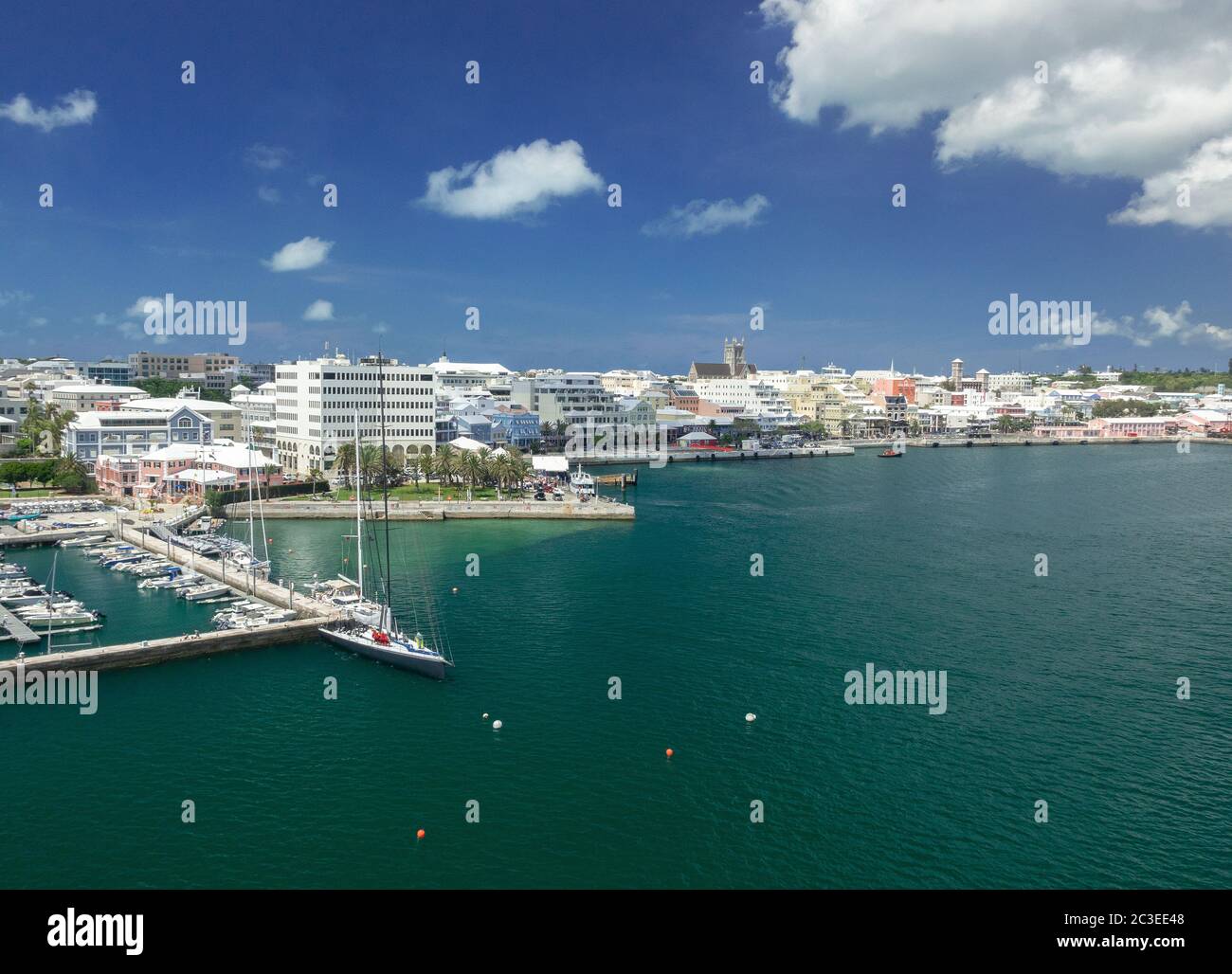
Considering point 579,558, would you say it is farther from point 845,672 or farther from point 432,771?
point 432,771

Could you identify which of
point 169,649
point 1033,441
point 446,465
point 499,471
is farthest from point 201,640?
point 1033,441

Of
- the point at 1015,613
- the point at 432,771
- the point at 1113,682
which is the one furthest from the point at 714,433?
the point at 432,771

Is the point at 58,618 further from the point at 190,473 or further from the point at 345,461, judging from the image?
the point at 345,461

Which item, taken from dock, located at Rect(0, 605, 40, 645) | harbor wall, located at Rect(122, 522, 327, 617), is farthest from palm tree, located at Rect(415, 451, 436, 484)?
dock, located at Rect(0, 605, 40, 645)

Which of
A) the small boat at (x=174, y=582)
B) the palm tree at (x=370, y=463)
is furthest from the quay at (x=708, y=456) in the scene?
the small boat at (x=174, y=582)

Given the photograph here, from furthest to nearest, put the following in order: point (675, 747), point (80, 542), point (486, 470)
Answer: point (486, 470), point (80, 542), point (675, 747)

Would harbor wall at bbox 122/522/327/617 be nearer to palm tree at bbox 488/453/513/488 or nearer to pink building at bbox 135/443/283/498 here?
pink building at bbox 135/443/283/498
